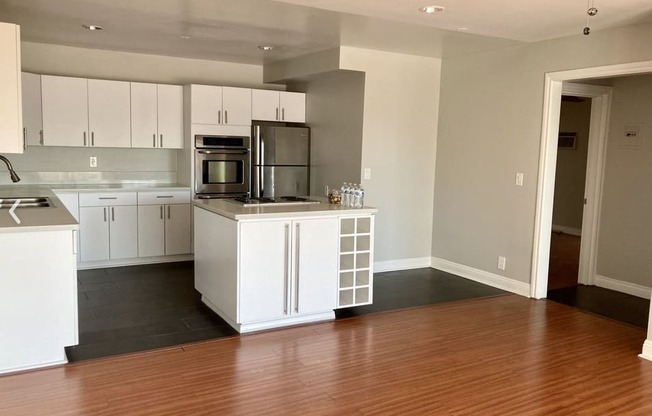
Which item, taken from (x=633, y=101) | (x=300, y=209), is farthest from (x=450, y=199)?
(x=300, y=209)

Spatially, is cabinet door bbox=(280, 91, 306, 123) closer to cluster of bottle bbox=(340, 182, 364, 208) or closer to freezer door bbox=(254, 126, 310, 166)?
freezer door bbox=(254, 126, 310, 166)

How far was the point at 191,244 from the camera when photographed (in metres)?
6.41

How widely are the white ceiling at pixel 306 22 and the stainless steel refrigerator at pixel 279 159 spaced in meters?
0.99

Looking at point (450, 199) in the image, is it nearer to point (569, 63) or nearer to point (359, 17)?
point (569, 63)

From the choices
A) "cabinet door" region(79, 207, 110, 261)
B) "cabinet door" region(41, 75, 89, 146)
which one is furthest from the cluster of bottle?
"cabinet door" region(41, 75, 89, 146)

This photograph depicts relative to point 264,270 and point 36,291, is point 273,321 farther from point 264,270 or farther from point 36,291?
point 36,291

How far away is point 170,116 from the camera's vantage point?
629cm

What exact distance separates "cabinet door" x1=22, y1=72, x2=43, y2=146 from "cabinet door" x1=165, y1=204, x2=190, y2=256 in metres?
1.50

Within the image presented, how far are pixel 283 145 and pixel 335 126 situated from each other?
735mm

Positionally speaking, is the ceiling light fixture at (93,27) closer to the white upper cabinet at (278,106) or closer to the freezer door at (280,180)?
the white upper cabinet at (278,106)

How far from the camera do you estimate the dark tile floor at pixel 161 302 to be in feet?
12.5

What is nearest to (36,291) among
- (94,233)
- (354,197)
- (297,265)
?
(297,265)

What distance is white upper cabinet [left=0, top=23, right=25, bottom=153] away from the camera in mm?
3377

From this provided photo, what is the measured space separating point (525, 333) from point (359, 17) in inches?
107
